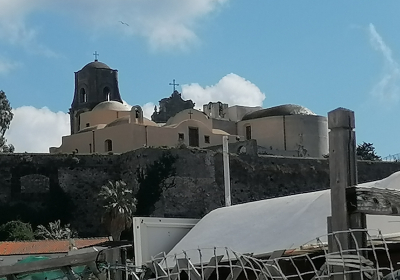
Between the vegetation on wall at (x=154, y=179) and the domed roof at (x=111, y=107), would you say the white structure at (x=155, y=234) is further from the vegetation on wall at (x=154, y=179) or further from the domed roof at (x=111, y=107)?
the domed roof at (x=111, y=107)

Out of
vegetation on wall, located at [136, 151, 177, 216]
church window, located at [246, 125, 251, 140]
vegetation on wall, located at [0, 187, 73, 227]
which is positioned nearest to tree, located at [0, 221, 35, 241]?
vegetation on wall, located at [0, 187, 73, 227]

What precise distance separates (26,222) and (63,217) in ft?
7.33

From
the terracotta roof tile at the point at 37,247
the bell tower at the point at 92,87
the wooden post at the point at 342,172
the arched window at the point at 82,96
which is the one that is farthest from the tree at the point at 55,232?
the wooden post at the point at 342,172

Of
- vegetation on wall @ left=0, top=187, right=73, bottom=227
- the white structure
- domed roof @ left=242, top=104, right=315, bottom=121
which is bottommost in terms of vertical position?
vegetation on wall @ left=0, top=187, right=73, bottom=227

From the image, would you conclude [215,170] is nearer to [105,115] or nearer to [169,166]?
[169,166]

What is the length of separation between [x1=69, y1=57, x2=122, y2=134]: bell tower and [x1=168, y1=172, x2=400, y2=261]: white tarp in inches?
2178

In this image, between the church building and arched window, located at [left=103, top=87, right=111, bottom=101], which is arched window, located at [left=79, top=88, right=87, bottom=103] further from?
the church building

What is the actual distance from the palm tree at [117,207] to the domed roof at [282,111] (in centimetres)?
1178

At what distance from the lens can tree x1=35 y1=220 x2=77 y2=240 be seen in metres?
45.1

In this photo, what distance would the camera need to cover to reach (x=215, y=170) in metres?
49.0

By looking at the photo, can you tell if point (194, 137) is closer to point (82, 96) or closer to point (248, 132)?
point (248, 132)

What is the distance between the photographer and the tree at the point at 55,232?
45094mm

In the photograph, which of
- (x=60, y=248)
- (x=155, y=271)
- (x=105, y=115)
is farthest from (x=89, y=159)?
(x=155, y=271)

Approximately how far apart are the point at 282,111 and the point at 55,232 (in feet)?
54.7
